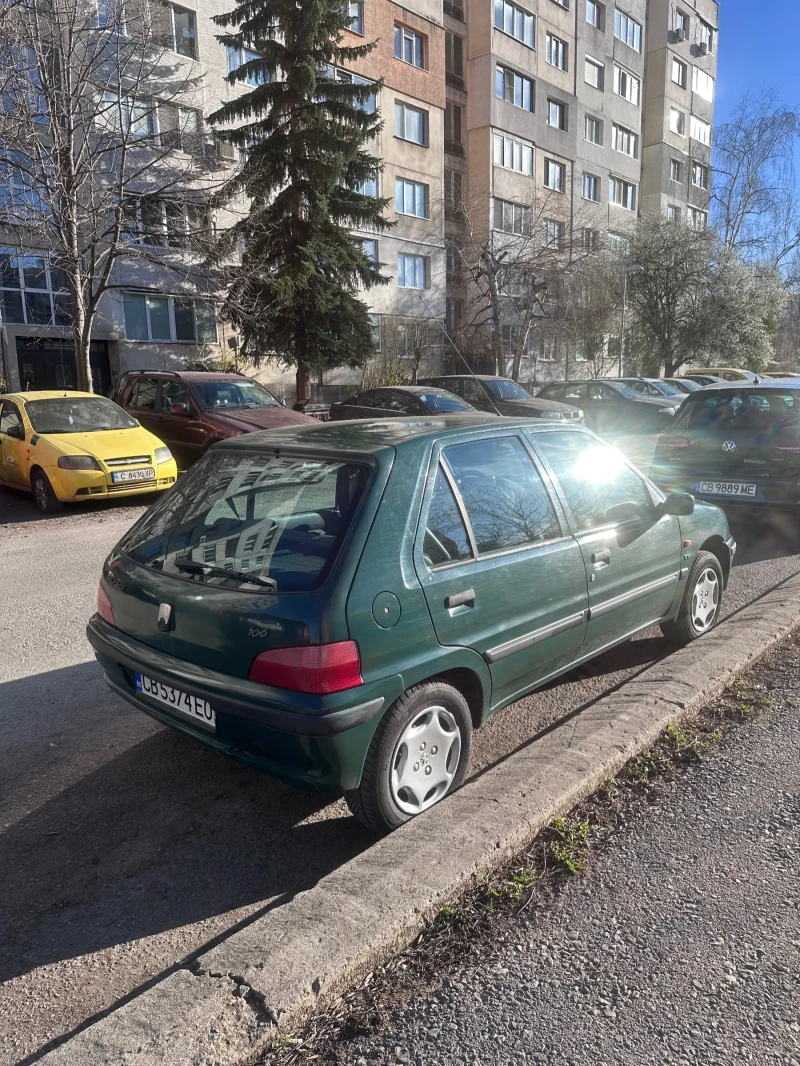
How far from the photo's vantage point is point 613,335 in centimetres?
3775

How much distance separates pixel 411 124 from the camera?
3247 centimetres

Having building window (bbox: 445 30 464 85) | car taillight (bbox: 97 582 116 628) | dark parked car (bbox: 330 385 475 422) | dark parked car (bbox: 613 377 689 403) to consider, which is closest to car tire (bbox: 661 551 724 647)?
car taillight (bbox: 97 582 116 628)

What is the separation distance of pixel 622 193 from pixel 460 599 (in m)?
48.2

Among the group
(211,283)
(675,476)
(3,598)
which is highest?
(211,283)

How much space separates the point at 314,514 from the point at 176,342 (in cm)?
2411

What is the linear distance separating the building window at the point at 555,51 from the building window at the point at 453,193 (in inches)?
331

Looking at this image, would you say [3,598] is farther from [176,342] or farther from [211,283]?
[176,342]

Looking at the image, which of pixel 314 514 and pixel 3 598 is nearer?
pixel 314 514

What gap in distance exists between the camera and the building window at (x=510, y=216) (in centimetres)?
3380

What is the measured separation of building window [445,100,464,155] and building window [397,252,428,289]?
20.0 feet

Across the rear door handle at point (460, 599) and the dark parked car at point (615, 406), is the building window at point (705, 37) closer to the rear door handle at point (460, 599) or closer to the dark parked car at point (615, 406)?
the dark parked car at point (615, 406)

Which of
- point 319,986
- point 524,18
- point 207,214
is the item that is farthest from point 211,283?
point 524,18

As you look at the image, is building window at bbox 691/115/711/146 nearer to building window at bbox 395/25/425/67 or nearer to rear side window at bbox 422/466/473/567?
building window at bbox 395/25/425/67

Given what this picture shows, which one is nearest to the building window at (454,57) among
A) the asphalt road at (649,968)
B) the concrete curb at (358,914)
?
the concrete curb at (358,914)
